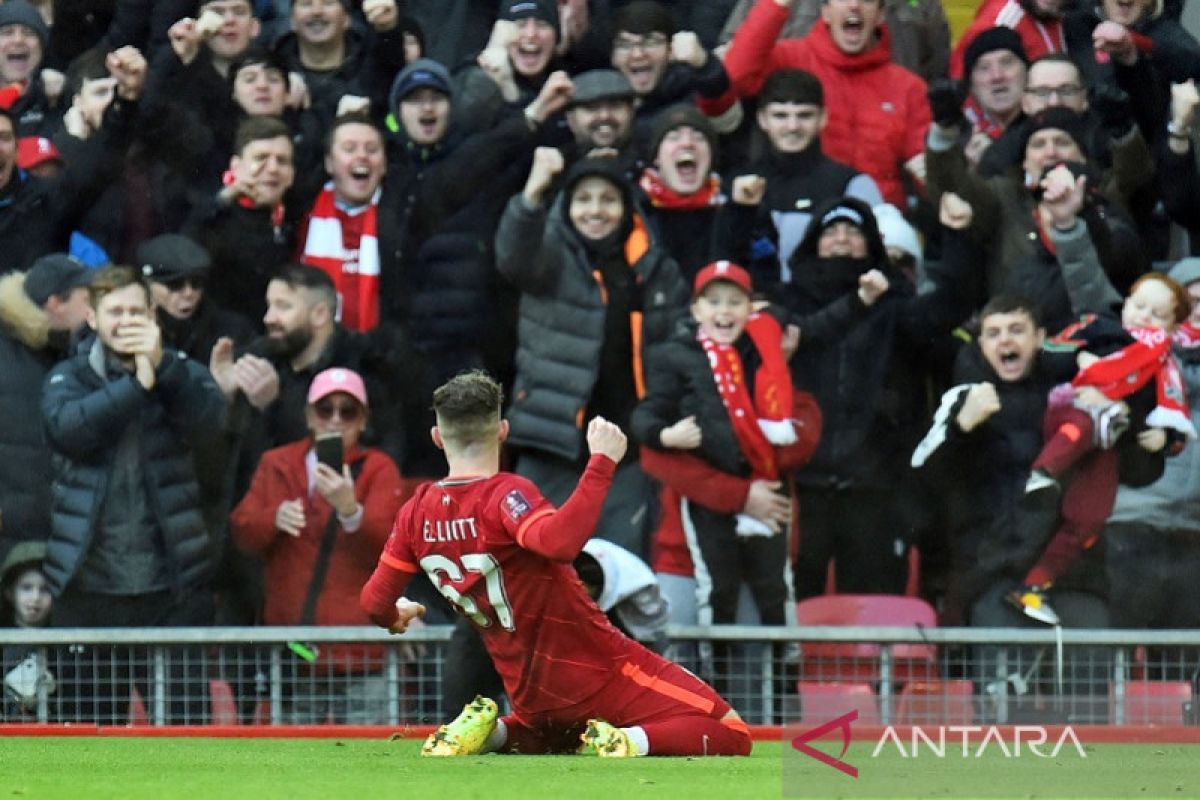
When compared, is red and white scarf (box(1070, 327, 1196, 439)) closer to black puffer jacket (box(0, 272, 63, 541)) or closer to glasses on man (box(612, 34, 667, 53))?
glasses on man (box(612, 34, 667, 53))

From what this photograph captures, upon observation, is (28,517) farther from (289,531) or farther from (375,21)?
(375,21)

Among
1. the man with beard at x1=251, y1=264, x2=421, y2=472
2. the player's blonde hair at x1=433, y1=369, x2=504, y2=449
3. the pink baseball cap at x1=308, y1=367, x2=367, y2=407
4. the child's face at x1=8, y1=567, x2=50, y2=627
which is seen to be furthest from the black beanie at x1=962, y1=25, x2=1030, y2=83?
the player's blonde hair at x1=433, y1=369, x2=504, y2=449

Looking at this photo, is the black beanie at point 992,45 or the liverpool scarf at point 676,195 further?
the black beanie at point 992,45

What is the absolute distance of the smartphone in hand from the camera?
10133 millimetres

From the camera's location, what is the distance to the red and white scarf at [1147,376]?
10.1 m

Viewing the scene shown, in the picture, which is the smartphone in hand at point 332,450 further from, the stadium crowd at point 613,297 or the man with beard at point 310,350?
the man with beard at point 310,350

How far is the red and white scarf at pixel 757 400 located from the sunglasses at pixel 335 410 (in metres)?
1.59

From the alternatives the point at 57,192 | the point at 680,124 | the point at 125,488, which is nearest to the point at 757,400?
the point at 680,124

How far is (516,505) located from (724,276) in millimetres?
3732

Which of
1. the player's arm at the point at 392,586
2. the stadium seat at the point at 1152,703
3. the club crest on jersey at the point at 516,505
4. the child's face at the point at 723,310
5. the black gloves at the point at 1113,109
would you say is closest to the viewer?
the club crest on jersey at the point at 516,505


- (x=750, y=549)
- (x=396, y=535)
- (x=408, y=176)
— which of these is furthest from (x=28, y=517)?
(x=396, y=535)

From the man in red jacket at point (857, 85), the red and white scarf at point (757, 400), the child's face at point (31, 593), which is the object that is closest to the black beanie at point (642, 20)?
the man in red jacket at point (857, 85)

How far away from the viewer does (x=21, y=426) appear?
10.4m

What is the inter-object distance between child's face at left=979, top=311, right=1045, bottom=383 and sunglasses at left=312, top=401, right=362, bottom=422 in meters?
2.84
